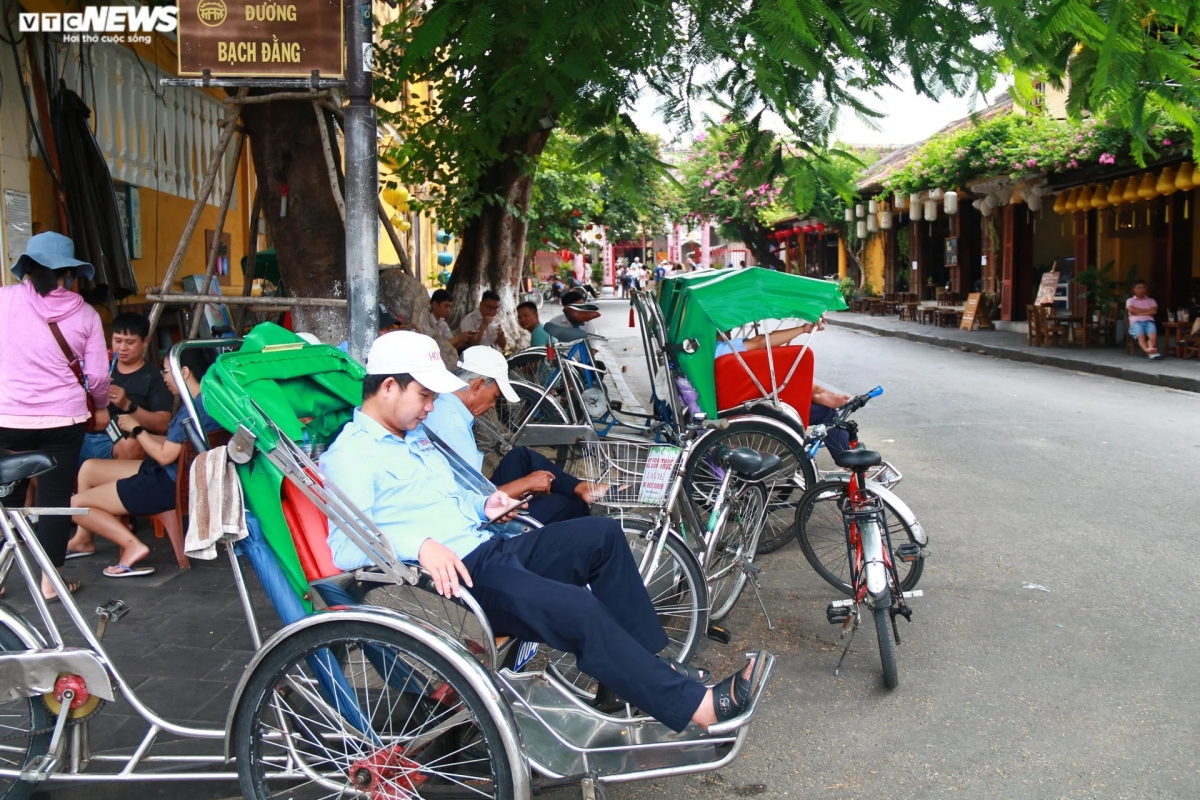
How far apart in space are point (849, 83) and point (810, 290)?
1.37 metres

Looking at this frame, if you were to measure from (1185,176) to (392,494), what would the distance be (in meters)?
14.0

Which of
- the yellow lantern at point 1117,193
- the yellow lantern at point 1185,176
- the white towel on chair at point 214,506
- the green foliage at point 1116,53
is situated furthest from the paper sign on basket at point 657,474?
the yellow lantern at point 1117,193

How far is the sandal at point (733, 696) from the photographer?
2969 mm

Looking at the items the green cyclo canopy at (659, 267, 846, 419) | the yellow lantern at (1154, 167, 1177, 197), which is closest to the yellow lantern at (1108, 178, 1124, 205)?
the yellow lantern at (1154, 167, 1177, 197)

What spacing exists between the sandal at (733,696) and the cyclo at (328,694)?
0.04m

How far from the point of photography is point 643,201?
21.3ft

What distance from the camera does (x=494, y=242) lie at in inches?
495

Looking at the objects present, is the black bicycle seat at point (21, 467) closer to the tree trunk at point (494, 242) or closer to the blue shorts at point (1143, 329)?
the tree trunk at point (494, 242)

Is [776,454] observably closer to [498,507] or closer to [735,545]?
[735,545]

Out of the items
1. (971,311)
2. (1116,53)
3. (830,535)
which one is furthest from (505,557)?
(971,311)

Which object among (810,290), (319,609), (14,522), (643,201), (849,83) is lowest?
(319,609)

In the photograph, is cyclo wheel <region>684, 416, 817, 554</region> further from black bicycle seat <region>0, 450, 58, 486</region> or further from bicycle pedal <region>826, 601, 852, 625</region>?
black bicycle seat <region>0, 450, 58, 486</region>

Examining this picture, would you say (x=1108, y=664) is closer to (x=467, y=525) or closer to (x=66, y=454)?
(x=467, y=525)

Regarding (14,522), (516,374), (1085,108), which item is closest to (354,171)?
(14,522)
